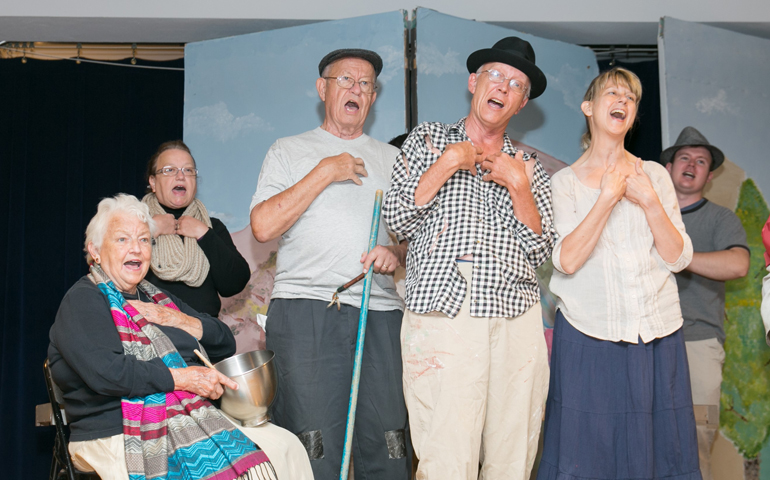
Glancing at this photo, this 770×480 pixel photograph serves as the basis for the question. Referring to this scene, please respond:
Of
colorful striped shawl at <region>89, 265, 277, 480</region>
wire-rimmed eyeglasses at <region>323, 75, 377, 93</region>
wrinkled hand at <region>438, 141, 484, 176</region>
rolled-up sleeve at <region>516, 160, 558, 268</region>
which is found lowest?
colorful striped shawl at <region>89, 265, 277, 480</region>

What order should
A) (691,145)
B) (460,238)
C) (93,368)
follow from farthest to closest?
1. (691,145)
2. (460,238)
3. (93,368)

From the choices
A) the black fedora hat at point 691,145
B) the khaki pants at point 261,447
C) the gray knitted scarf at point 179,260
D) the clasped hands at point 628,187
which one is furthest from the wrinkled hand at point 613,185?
the gray knitted scarf at point 179,260

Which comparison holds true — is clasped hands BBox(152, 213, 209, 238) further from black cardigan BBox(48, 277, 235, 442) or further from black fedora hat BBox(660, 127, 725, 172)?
black fedora hat BBox(660, 127, 725, 172)

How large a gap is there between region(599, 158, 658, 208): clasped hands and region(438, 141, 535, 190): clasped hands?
0.90 feet

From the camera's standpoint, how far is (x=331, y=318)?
232 cm

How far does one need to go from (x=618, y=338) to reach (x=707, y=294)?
106 cm

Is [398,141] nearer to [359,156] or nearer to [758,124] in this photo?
[359,156]

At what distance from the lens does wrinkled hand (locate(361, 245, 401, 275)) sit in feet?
7.54

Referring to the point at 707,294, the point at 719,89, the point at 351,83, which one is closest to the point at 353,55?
the point at 351,83

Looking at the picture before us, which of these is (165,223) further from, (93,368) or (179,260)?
(93,368)

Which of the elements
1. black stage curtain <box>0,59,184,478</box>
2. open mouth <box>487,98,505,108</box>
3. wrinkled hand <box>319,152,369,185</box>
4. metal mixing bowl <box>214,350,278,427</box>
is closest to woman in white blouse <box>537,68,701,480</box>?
open mouth <box>487,98,505,108</box>

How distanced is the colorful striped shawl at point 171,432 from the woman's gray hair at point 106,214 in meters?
0.14

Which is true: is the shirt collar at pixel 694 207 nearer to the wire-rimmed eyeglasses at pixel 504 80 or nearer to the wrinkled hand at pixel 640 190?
the wrinkled hand at pixel 640 190

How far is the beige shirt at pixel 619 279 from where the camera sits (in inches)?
88.0
